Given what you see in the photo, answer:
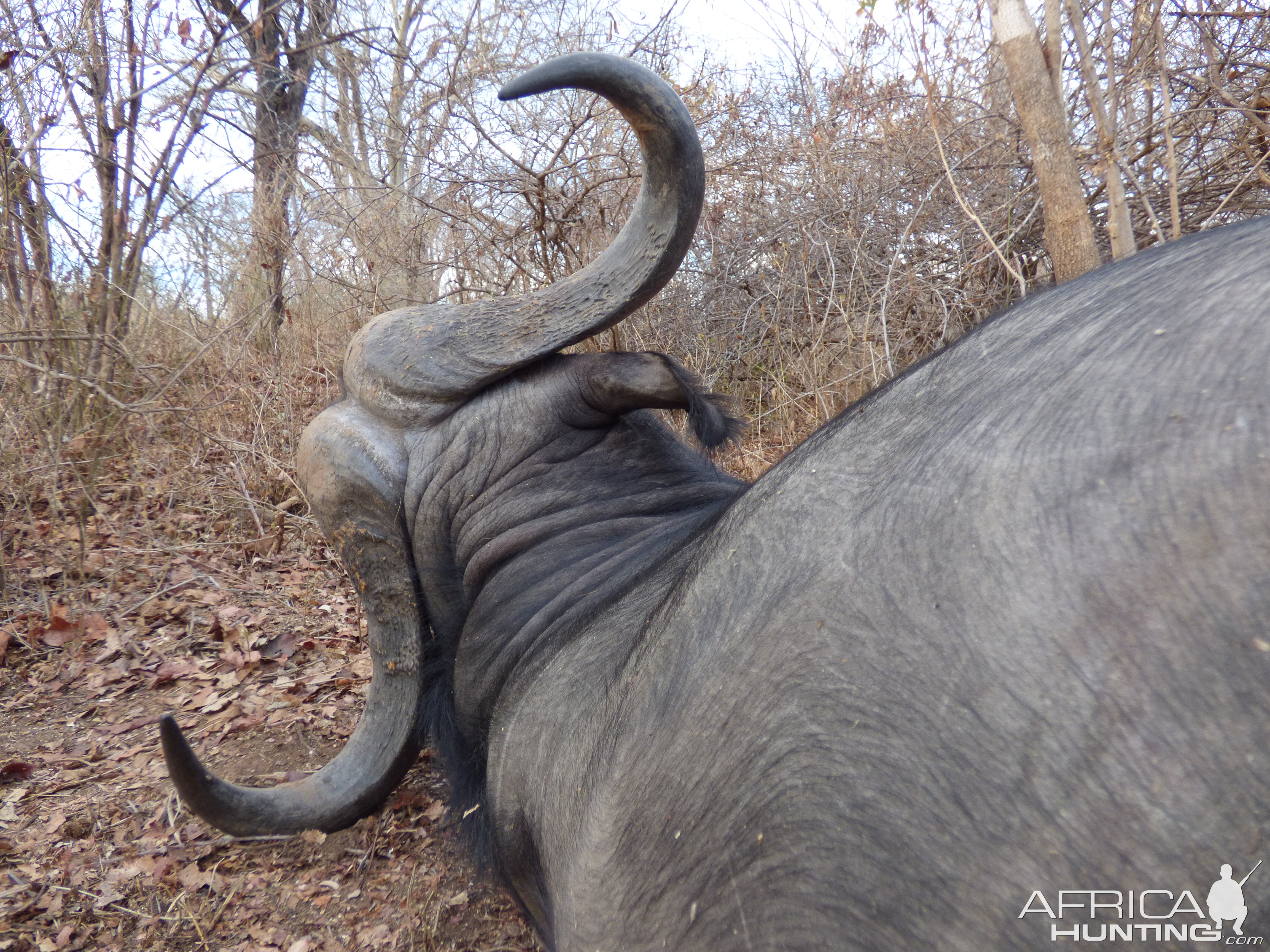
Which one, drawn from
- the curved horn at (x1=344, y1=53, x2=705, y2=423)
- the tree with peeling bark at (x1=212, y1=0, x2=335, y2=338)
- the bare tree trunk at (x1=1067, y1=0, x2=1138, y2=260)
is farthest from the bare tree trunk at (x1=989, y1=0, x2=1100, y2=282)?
the tree with peeling bark at (x1=212, y1=0, x2=335, y2=338)

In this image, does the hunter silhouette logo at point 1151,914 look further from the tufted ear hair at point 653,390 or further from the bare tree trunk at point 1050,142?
the bare tree trunk at point 1050,142

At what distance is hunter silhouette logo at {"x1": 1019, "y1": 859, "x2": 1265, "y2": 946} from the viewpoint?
0.98 meters

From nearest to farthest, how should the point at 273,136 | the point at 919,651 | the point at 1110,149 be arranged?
the point at 919,651 → the point at 1110,149 → the point at 273,136

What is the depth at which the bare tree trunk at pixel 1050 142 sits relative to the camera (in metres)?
3.49

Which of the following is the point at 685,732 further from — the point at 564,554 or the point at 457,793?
the point at 457,793

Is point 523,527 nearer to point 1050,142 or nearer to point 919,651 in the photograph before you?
point 919,651

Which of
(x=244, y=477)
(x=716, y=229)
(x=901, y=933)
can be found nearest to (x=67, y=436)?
(x=244, y=477)

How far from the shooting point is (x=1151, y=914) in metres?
1.02

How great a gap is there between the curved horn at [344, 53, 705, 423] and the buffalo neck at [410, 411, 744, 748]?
7.6 inches

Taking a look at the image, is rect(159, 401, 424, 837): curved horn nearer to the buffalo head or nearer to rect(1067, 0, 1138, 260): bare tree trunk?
the buffalo head

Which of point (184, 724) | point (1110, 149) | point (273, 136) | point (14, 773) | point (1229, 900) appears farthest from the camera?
point (273, 136)

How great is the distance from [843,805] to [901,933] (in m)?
0.18

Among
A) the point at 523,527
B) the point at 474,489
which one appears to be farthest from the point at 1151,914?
the point at 474,489

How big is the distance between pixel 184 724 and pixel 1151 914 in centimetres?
370
